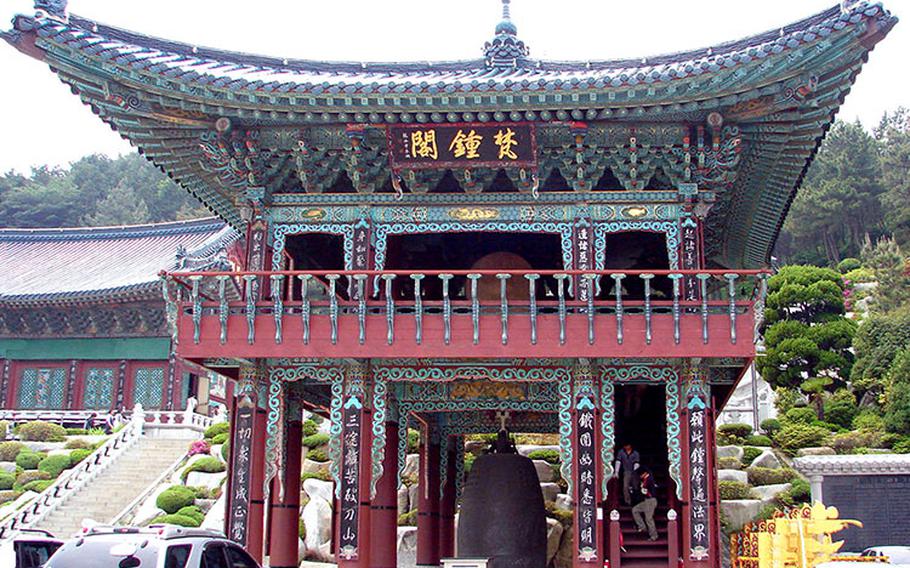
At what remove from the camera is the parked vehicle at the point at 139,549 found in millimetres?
10430

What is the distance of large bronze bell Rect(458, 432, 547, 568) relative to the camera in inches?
794

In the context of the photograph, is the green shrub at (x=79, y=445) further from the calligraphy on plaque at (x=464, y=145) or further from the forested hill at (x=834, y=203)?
the forested hill at (x=834, y=203)

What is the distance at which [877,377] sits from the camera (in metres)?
44.3

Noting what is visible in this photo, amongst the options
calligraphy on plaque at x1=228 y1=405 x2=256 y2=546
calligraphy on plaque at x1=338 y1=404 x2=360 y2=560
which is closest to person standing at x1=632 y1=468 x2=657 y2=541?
calligraphy on plaque at x1=338 y1=404 x2=360 y2=560

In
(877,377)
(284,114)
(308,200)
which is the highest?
(284,114)

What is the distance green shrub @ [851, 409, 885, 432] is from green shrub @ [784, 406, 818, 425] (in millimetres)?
1713

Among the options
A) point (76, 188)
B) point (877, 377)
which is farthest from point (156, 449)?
point (76, 188)

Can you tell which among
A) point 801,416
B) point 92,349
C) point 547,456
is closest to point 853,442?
point 801,416

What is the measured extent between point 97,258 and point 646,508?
139 feet

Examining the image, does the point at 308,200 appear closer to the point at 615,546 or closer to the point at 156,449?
the point at 615,546

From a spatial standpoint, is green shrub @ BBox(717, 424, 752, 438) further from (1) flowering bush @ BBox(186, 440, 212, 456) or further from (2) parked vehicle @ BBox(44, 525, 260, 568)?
(2) parked vehicle @ BBox(44, 525, 260, 568)

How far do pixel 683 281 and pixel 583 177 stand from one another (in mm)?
2716

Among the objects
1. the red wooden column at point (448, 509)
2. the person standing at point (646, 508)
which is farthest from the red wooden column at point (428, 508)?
the person standing at point (646, 508)

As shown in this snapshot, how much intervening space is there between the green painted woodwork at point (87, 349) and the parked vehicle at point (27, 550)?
31.0 meters
